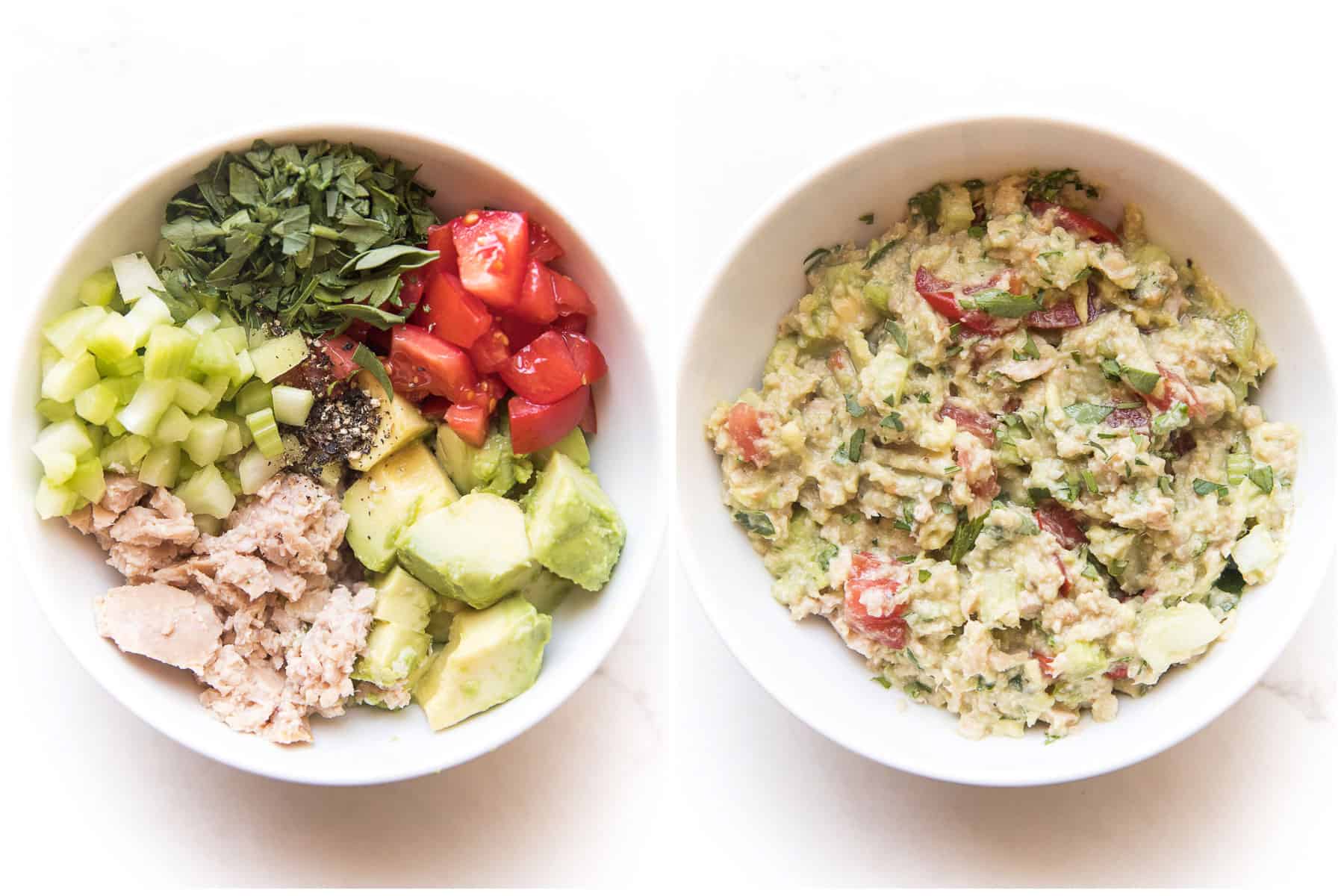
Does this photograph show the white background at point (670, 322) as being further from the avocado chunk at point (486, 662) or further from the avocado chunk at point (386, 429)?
the avocado chunk at point (386, 429)

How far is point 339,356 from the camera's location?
77.8 inches

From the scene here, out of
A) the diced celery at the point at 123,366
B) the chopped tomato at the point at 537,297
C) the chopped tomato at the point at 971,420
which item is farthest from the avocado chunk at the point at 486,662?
the chopped tomato at the point at 971,420

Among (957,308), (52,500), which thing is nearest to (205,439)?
(52,500)

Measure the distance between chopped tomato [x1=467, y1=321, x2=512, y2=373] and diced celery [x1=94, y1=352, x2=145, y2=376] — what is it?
58 centimetres

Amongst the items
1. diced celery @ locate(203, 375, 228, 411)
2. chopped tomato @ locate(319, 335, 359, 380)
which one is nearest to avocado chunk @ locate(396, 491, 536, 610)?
chopped tomato @ locate(319, 335, 359, 380)

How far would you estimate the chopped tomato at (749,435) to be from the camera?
2.03m

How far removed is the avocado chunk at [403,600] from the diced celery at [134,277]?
67 centimetres

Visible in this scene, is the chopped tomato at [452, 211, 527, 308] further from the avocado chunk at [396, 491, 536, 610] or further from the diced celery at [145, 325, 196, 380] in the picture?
the diced celery at [145, 325, 196, 380]

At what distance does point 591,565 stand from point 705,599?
23 centimetres

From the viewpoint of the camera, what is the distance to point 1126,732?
195cm

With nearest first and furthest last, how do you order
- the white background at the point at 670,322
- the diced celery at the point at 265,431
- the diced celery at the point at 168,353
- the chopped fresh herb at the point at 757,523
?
the diced celery at the point at 168,353
the diced celery at the point at 265,431
the chopped fresh herb at the point at 757,523
the white background at the point at 670,322

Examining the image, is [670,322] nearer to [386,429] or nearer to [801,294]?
[801,294]

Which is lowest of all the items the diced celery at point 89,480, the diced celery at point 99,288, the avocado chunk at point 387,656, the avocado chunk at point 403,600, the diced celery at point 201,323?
the avocado chunk at point 387,656

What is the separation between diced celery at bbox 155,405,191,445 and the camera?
6.15 feet
